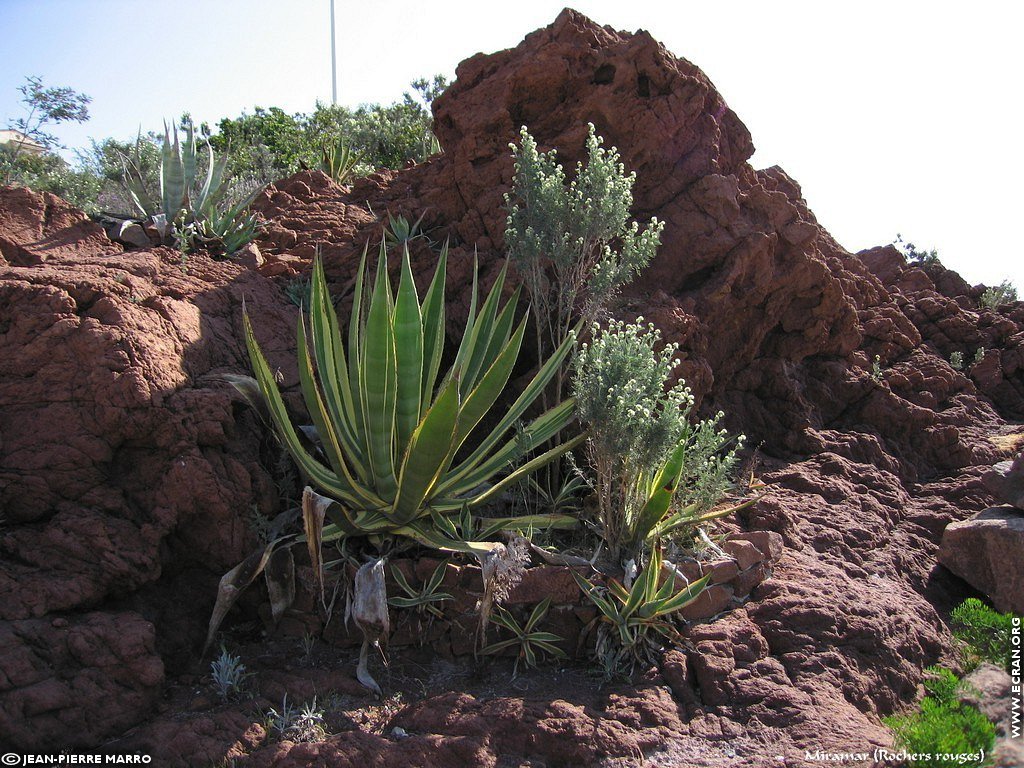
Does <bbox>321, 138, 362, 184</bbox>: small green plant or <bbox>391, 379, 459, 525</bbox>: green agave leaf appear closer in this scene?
<bbox>391, 379, 459, 525</bbox>: green agave leaf

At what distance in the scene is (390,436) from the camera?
4004 millimetres

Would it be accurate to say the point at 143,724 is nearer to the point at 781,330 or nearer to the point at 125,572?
the point at 125,572

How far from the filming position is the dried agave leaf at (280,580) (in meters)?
3.94

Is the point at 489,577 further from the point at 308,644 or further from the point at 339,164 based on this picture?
the point at 339,164

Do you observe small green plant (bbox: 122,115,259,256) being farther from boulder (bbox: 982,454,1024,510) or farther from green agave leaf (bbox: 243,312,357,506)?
boulder (bbox: 982,454,1024,510)

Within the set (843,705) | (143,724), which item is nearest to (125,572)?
(143,724)

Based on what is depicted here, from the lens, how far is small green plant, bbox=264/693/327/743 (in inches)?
130

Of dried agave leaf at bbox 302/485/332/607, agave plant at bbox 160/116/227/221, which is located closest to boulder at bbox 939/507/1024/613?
dried agave leaf at bbox 302/485/332/607

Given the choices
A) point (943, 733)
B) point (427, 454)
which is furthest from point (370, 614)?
point (943, 733)

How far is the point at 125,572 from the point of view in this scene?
12.0 ft

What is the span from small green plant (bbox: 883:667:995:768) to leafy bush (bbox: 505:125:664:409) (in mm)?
2615

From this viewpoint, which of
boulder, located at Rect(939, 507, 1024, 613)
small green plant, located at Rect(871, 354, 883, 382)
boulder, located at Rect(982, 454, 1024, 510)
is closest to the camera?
boulder, located at Rect(939, 507, 1024, 613)

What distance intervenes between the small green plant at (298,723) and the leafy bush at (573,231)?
246cm

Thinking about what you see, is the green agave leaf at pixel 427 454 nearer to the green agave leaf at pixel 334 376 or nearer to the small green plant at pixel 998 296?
the green agave leaf at pixel 334 376
